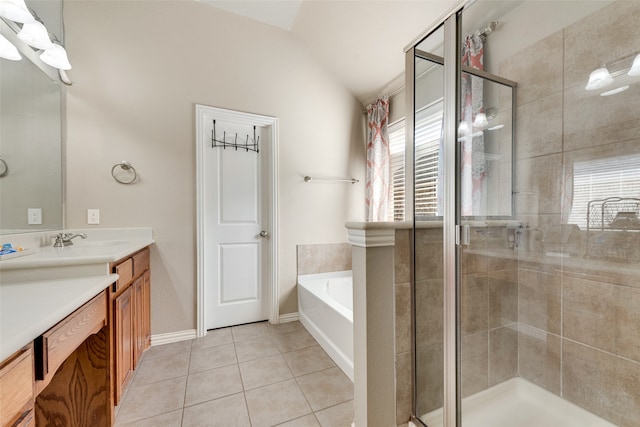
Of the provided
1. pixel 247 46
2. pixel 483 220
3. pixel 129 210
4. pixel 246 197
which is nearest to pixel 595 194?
pixel 483 220

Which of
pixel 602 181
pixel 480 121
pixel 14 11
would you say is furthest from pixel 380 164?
pixel 14 11

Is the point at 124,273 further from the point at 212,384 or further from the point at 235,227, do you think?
the point at 235,227

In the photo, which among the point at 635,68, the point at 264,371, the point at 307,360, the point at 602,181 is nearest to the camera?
the point at 635,68

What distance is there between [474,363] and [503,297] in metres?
0.41

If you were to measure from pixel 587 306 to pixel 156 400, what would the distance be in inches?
94.8

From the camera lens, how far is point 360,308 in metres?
1.15

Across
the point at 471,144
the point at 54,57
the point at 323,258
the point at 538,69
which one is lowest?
the point at 323,258

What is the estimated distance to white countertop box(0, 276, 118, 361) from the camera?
A: 570 mm

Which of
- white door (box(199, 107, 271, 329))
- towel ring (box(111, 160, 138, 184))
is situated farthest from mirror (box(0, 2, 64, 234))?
white door (box(199, 107, 271, 329))

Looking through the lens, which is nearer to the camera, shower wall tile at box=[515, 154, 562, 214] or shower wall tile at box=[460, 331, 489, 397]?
shower wall tile at box=[460, 331, 489, 397]

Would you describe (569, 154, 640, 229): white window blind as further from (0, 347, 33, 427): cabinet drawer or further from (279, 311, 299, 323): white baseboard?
(279, 311, 299, 323): white baseboard

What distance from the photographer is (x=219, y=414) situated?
1.39 meters

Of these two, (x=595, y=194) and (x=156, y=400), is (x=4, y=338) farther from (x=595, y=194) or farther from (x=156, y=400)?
(x=595, y=194)

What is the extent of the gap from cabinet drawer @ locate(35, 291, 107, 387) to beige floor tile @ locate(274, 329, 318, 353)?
1.31m
